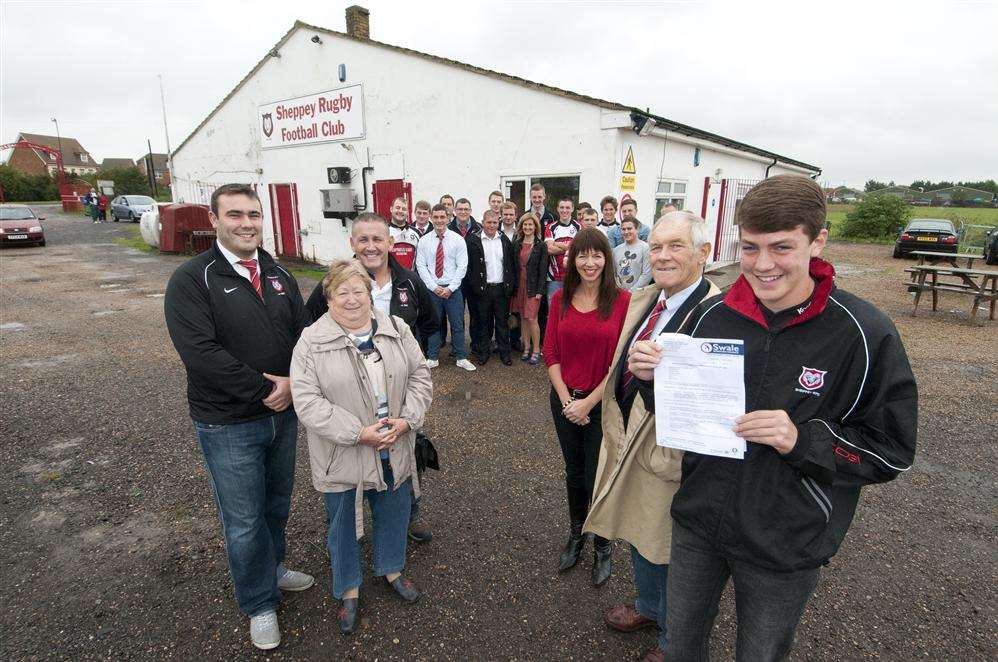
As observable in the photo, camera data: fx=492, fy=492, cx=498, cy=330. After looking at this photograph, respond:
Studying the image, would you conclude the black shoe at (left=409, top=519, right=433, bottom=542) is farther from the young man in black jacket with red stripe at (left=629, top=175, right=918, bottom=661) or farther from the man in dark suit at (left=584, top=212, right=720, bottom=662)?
the young man in black jacket with red stripe at (left=629, top=175, right=918, bottom=661)

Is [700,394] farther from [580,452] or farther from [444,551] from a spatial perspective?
[444,551]

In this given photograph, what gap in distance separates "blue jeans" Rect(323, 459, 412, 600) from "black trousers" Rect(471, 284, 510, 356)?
4040 mm

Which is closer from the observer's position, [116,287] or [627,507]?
[627,507]

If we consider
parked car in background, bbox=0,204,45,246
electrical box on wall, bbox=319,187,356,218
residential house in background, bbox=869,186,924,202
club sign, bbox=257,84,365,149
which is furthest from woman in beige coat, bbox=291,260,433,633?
residential house in background, bbox=869,186,924,202

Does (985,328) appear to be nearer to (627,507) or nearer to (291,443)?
(627,507)

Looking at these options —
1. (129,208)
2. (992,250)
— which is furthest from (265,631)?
(129,208)

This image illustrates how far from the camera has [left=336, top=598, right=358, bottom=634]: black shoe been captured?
2562mm

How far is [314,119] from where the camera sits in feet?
44.1

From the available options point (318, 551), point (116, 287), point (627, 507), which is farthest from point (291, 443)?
point (116, 287)

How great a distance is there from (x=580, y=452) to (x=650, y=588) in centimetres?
78

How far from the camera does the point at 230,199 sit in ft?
7.75

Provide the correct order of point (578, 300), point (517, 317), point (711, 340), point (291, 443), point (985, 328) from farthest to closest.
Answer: point (985, 328) → point (517, 317) → point (578, 300) → point (291, 443) → point (711, 340)

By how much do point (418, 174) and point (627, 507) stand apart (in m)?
10.4

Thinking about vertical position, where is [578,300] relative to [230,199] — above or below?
below
